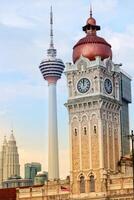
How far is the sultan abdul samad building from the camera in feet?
325

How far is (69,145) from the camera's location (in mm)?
103500

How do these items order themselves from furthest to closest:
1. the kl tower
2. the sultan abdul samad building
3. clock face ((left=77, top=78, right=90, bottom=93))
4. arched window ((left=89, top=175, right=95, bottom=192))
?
the kl tower
clock face ((left=77, top=78, right=90, bottom=93))
the sultan abdul samad building
arched window ((left=89, top=175, right=95, bottom=192))

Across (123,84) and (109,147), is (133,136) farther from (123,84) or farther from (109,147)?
(123,84)

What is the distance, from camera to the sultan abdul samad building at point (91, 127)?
325ft

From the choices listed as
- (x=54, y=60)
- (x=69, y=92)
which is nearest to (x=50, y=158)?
(x=54, y=60)

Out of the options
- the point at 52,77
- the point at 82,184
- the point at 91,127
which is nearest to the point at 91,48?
the point at 91,127

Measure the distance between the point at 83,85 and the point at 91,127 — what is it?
332 inches

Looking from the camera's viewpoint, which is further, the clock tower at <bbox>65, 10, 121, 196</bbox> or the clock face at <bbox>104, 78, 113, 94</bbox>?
the clock face at <bbox>104, 78, 113, 94</bbox>

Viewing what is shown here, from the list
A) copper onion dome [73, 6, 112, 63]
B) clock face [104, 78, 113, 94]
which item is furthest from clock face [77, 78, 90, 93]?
copper onion dome [73, 6, 112, 63]

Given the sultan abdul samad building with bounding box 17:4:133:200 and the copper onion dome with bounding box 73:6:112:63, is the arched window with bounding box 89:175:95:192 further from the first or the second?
the copper onion dome with bounding box 73:6:112:63

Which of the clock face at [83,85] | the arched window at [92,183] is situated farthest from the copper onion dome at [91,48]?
the arched window at [92,183]

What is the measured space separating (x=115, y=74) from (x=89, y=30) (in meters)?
10.4

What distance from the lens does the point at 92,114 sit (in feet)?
335

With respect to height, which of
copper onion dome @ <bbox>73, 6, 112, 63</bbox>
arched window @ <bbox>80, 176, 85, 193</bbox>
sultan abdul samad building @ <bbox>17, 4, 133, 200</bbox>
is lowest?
arched window @ <bbox>80, 176, 85, 193</bbox>
